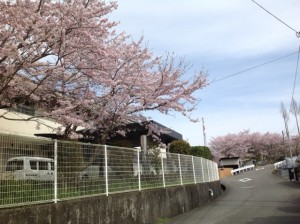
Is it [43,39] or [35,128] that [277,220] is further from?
[35,128]

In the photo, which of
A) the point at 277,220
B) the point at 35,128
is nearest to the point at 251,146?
the point at 35,128

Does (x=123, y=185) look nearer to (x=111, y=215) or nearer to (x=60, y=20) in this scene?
(x=111, y=215)

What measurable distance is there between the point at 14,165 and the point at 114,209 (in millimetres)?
3630

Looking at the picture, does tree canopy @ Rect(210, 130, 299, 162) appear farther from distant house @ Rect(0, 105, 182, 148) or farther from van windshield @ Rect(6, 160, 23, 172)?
van windshield @ Rect(6, 160, 23, 172)

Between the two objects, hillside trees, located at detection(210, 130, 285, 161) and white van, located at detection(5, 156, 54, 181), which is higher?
hillside trees, located at detection(210, 130, 285, 161)

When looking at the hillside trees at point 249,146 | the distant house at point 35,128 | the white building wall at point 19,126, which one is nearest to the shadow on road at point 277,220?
the distant house at point 35,128

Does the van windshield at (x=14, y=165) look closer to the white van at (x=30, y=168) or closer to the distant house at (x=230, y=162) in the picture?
the white van at (x=30, y=168)

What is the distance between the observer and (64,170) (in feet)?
26.3

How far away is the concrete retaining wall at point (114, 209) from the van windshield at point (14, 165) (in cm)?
71

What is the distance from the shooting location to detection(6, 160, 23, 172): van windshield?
646 cm

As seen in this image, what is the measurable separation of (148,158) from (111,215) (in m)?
3.82

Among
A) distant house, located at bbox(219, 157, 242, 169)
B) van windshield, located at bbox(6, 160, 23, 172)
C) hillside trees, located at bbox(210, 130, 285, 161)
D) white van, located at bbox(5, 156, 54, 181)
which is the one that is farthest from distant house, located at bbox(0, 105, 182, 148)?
hillside trees, located at bbox(210, 130, 285, 161)

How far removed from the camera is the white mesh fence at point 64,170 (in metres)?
6.55

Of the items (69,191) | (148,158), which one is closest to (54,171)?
(69,191)
